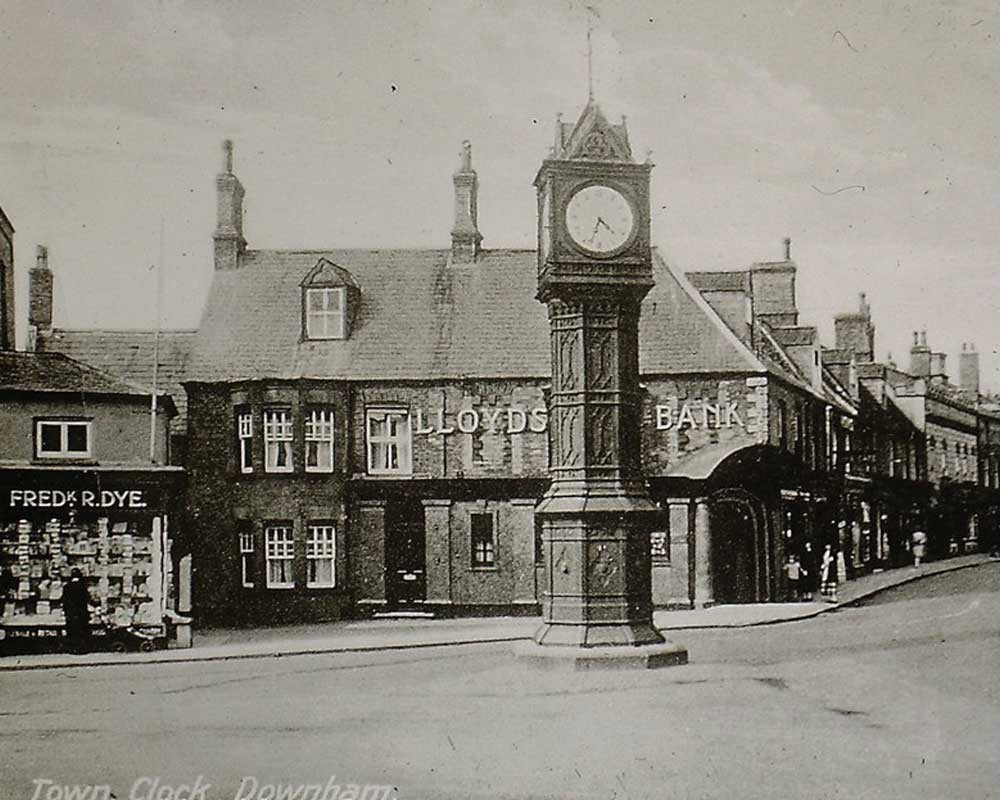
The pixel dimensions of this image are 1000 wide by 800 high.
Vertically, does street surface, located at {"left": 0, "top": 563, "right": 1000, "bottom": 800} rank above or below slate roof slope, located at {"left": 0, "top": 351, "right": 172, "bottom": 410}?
below

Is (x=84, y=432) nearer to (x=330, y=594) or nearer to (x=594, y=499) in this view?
(x=594, y=499)

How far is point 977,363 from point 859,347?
3.17 ft

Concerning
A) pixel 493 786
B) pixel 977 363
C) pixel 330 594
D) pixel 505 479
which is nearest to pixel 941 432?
pixel 977 363

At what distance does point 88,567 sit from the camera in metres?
8.29

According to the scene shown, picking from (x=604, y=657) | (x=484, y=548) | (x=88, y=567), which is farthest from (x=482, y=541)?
(x=88, y=567)

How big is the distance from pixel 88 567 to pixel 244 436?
4.22 feet

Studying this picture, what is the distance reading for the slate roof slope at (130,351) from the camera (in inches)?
252

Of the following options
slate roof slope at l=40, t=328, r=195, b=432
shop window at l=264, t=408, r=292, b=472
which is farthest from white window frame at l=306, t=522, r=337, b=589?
slate roof slope at l=40, t=328, r=195, b=432

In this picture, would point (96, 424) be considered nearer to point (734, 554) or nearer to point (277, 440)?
point (277, 440)

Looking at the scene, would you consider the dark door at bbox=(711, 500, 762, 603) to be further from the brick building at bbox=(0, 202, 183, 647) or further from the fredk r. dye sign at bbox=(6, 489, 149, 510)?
the fredk r. dye sign at bbox=(6, 489, 149, 510)

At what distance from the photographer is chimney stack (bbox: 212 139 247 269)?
6.22 metres

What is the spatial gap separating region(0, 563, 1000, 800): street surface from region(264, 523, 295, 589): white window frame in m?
0.86

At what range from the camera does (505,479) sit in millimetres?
10516

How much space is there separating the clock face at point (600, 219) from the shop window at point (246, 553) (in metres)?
2.76
